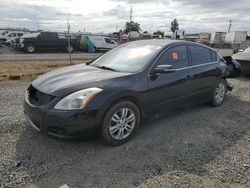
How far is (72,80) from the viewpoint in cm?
343

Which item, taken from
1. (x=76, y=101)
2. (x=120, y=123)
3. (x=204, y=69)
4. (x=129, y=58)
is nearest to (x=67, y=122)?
(x=76, y=101)

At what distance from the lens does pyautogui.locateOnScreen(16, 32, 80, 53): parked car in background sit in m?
19.8

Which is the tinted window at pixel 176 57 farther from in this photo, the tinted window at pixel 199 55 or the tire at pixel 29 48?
the tire at pixel 29 48

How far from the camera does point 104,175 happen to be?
2.81 metres

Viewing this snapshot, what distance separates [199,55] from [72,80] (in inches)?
111

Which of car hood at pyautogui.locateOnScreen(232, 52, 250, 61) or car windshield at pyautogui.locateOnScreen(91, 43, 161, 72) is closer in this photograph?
car windshield at pyautogui.locateOnScreen(91, 43, 161, 72)

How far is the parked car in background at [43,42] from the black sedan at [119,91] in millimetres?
16381

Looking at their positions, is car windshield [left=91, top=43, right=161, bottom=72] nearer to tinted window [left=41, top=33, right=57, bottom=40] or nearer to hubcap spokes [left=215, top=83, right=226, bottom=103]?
hubcap spokes [left=215, top=83, right=226, bottom=103]

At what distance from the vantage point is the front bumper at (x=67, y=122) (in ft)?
9.91

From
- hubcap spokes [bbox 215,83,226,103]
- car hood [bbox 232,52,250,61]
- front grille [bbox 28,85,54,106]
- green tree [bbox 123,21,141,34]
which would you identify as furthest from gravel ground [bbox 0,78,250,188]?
green tree [bbox 123,21,141,34]

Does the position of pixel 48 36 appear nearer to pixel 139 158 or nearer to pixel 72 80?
pixel 72 80

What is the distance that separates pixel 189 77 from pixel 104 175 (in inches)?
101

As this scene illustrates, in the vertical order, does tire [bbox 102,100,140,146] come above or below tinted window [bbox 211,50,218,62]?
below

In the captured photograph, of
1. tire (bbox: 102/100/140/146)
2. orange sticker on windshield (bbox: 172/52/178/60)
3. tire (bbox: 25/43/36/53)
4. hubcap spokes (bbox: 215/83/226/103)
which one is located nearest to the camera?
tire (bbox: 102/100/140/146)
